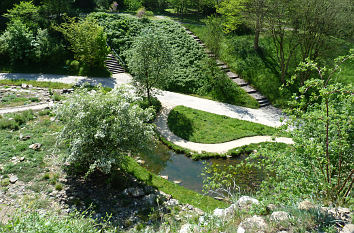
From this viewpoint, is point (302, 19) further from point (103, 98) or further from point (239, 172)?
point (103, 98)

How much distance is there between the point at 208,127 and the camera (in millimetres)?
21609

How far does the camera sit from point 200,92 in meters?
26.7

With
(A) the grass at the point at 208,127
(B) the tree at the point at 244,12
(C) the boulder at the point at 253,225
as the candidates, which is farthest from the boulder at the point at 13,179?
(B) the tree at the point at 244,12

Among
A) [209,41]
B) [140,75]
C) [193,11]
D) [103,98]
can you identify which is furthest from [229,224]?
[193,11]

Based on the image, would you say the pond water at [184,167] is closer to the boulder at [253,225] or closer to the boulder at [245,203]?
the boulder at [245,203]

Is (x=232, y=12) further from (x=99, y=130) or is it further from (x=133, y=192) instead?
(x=133, y=192)

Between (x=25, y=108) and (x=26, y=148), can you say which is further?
(x=25, y=108)

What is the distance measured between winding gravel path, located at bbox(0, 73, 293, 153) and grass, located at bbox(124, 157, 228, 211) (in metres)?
4.09

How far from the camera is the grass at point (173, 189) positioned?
1436 centimetres

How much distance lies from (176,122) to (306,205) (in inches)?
590

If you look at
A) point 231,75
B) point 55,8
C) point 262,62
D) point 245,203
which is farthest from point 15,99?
point 262,62

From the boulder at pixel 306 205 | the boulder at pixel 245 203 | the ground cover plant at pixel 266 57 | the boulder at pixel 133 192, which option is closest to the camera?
the boulder at pixel 306 205

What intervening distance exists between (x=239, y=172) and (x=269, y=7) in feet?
51.6

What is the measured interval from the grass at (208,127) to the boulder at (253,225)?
1246 cm
